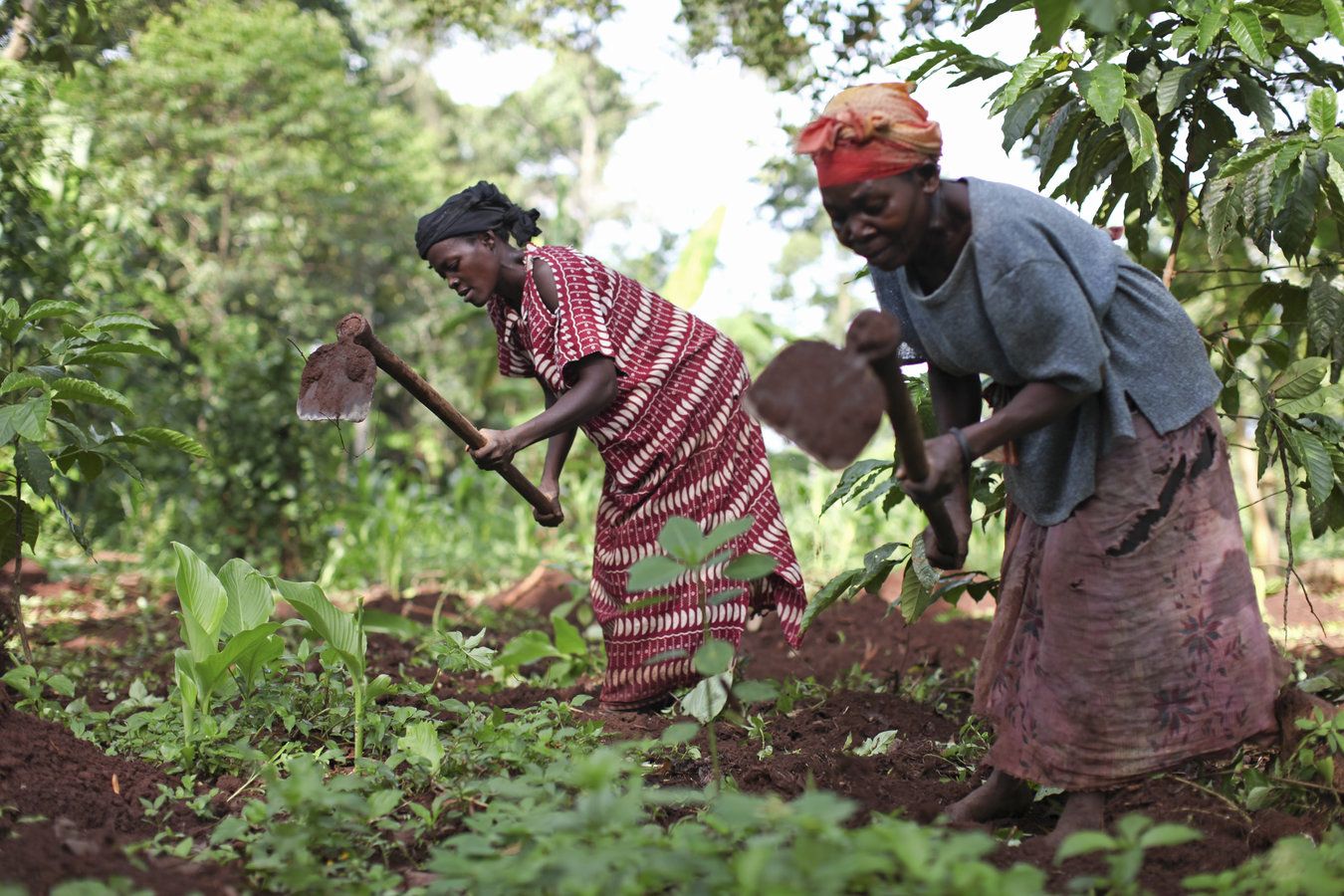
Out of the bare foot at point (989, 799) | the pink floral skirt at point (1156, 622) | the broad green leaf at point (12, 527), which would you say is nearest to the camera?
the pink floral skirt at point (1156, 622)

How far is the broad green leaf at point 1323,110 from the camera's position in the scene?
253 cm

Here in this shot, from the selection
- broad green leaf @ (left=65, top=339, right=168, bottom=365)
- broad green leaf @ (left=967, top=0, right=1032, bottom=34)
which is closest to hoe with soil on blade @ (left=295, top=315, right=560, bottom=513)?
broad green leaf @ (left=65, top=339, right=168, bottom=365)

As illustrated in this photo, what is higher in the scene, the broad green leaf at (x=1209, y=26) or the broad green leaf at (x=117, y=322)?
the broad green leaf at (x=1209, y=26)

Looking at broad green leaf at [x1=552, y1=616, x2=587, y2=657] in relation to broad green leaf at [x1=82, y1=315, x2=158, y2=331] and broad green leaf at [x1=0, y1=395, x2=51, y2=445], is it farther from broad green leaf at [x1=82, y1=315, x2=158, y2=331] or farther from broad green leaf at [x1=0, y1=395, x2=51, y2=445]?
broad green leaf at [x1=0, y1=395, x2=51, y2=445]

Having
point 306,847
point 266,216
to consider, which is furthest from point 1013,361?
point 266,216

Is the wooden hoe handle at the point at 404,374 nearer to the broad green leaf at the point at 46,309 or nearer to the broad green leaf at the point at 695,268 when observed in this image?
the broad green leaf at the point at 46,309

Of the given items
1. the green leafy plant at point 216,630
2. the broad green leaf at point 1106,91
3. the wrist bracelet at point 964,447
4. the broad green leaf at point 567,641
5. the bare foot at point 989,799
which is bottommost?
the bare foot at point 989,799

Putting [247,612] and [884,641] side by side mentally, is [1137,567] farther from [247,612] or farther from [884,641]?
[884,641]

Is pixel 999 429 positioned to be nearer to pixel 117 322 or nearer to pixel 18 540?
pixel 117 322

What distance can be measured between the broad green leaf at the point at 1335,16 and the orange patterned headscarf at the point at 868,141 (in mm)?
1015

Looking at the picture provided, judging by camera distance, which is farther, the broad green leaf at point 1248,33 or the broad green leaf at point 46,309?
the broad green leaf at point 46,309

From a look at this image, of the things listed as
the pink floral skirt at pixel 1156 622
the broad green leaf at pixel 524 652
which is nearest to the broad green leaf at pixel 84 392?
the broad green leaf at pixel 524 652

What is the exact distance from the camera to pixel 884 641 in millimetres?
4672

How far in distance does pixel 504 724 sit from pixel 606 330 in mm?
1091
